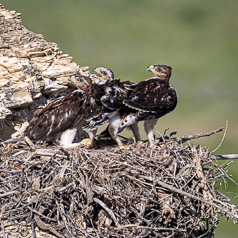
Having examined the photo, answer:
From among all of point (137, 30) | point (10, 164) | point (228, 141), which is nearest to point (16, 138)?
point (10, 164)

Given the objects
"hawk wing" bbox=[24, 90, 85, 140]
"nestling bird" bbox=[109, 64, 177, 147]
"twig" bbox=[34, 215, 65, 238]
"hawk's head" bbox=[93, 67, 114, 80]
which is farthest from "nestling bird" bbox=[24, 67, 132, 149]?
"twig" bbox=[34, 215, 65, 238]

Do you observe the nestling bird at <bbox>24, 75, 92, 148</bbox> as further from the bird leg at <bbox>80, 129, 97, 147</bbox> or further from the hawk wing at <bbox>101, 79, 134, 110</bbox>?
the hawk wing at <bbox>101, 79, 134, 110</bbox>

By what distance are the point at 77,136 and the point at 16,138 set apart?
117 centimetres

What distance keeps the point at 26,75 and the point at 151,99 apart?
5.10 ft

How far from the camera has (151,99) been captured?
1224 cm

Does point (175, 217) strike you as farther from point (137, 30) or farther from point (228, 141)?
point (137, 30)

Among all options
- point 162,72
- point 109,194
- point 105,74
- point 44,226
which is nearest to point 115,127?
point 105,74

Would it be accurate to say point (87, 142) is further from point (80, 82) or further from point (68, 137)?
point (80, 82)

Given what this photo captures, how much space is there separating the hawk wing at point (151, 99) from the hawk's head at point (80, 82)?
1.93 ft

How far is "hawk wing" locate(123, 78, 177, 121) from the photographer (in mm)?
12117

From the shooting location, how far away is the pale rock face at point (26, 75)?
12.1 m

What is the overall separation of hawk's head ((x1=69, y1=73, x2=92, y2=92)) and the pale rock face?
0.83 feet

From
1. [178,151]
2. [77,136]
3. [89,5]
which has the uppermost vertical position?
[178,151]

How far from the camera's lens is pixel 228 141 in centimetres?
2089
